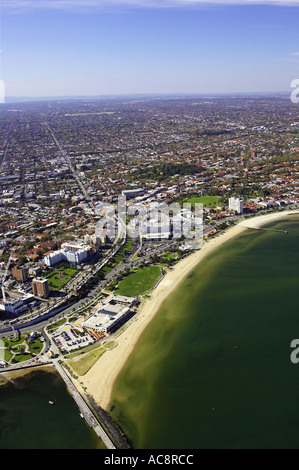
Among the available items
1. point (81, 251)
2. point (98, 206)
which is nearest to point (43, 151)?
point (98, 206)

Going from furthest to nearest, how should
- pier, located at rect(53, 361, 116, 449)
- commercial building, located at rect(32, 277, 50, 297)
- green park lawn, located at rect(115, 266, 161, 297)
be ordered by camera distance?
green park lawn, located at rect(115, 266, 161, 297) → commercial building, located at rect(32, 277, 50, 297) → pier, located at rect(53, 361, 116, 449)

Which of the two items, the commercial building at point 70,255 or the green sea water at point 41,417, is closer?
the green sea water at point 41,417

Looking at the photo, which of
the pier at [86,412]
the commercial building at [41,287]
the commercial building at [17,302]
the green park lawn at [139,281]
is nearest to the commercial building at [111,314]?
the green park lawn at [139,281]

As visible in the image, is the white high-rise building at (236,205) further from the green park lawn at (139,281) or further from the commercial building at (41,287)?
the commercial building at (41,287)

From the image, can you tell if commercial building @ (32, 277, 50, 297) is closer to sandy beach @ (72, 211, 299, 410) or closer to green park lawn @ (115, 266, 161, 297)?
green park lawn @ (115, 266, 161, 297)

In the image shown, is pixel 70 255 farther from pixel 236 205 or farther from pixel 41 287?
pixel 236 205

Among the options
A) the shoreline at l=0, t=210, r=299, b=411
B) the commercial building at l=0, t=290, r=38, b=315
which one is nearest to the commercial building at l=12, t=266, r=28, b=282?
the commercial building at l=0, t=290, r=38, b=315
